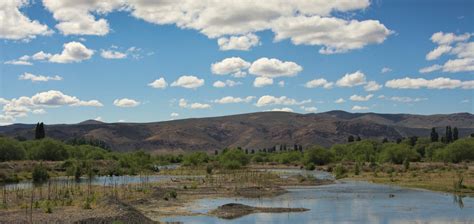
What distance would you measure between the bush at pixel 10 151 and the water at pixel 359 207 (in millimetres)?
86217

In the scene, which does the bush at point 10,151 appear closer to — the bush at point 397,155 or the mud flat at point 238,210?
the bush at point 397,155

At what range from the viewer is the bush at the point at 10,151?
429ft

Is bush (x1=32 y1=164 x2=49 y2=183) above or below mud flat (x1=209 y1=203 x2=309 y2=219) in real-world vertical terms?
above

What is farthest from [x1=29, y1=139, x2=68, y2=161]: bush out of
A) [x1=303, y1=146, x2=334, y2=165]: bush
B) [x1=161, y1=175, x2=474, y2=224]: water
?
[x1=161, y1=175, x2=474, y2=224]: water

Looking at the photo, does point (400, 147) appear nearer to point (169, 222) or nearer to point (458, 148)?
point (458, 148)

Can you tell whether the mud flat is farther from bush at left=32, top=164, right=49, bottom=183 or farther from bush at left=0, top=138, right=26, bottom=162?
bush at left=0, top=138, right=26, bottom=162

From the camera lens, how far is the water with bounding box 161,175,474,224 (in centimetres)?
4244

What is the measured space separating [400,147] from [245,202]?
94.7 metres

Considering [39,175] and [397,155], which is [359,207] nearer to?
[39,175]

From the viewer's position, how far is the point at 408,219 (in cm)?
4216

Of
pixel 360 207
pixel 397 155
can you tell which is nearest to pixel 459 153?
pixel 397 155

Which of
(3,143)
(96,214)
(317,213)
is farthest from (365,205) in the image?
(3,143)

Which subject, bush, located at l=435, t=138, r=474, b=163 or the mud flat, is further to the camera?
bush, located at l=435, t=138, r=474, b=163

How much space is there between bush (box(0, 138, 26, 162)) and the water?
86.2 m
